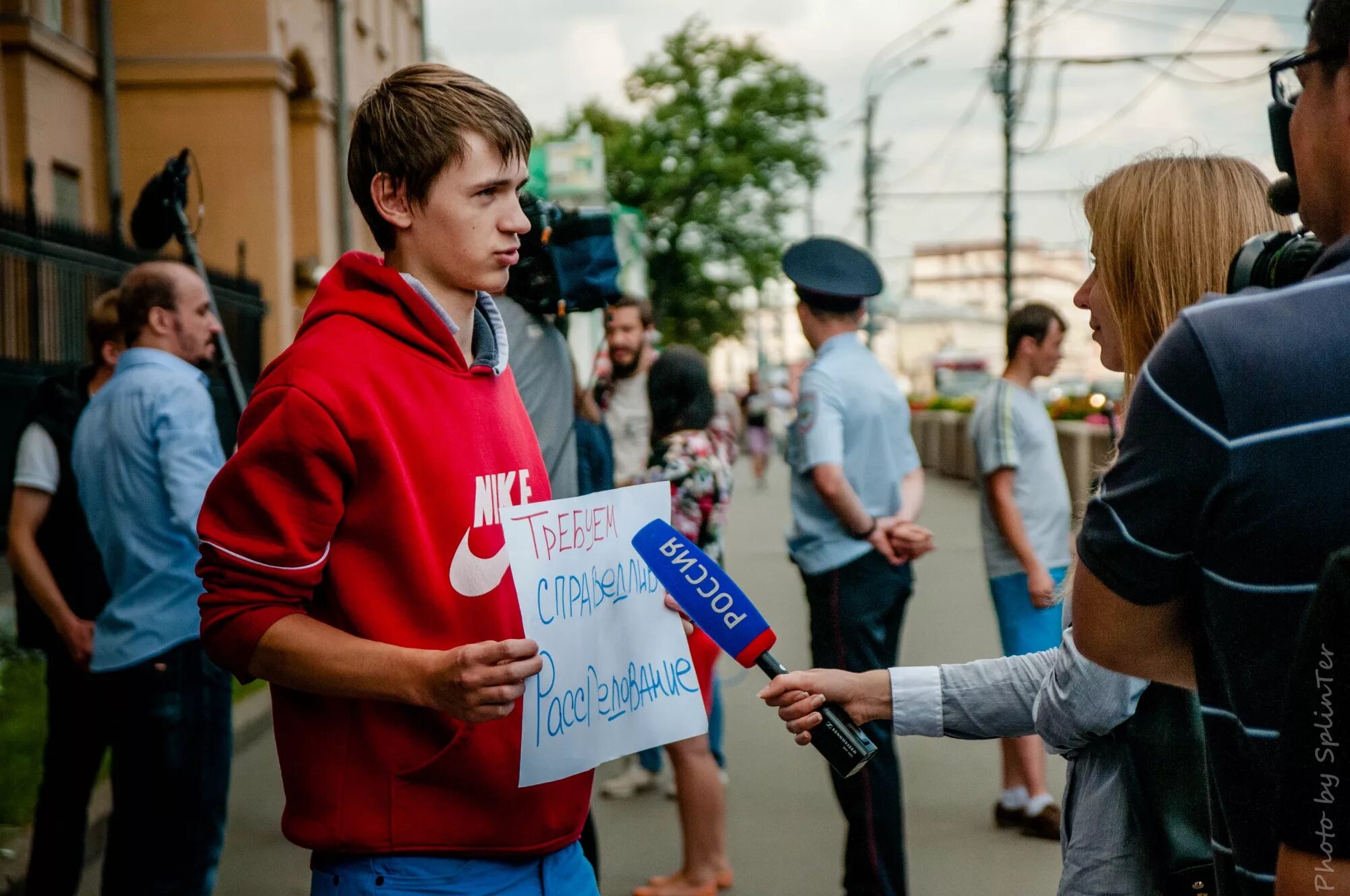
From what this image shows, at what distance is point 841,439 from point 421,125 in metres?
3.13

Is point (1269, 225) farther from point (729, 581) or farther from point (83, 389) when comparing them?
point (83, 389)

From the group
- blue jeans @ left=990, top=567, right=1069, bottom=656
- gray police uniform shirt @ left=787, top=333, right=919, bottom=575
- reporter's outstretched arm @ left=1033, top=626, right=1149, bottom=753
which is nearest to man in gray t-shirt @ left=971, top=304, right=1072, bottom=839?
blue jeans @ left=990, top=567, right=1069, bottom=656

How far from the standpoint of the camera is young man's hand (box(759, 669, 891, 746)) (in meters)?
2.20

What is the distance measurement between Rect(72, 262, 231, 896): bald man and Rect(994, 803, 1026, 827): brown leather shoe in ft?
10.7

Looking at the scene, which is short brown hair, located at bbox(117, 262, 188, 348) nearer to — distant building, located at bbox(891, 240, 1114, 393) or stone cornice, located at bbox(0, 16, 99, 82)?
stone cornice, located at bbox(0, 16, 99, 82)

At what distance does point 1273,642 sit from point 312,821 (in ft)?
4.18

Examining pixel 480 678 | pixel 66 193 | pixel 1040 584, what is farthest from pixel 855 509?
pixel 66 193

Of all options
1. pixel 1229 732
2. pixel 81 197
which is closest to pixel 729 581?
pixel 1229 732

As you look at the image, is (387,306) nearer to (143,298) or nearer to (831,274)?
(143,298)

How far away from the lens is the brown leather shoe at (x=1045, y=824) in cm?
562

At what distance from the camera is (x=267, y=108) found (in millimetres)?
18047

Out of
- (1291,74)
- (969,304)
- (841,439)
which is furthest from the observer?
(969,304)

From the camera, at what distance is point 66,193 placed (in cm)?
1566

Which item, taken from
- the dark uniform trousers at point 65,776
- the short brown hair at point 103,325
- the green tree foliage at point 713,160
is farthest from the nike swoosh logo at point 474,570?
the green tree foliage at point 713,160
